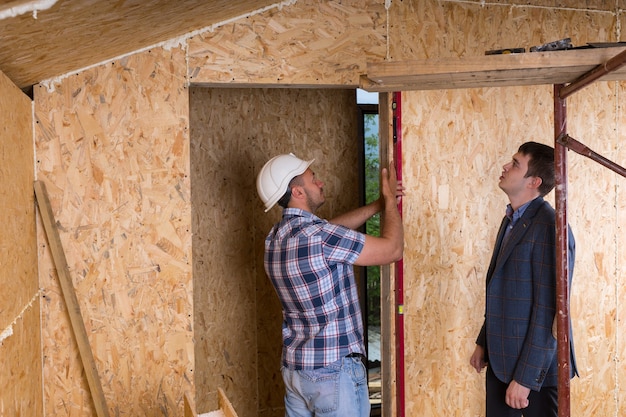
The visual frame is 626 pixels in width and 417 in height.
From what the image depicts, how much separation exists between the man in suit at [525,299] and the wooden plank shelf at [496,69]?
52cm

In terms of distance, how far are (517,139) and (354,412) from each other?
1.85 metres

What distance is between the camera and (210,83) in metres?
3.34

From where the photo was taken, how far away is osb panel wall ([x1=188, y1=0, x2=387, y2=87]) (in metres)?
3.31

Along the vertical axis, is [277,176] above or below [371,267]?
above

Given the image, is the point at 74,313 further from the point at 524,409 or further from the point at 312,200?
the point at 524,409

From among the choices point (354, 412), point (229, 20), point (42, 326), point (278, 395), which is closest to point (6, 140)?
point (42, 326)

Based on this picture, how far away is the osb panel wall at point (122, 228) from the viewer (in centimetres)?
315

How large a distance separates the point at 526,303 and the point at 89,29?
203 cm

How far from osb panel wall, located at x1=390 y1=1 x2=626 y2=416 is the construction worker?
33.1 inches

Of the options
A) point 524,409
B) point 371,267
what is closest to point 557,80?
point 524,409

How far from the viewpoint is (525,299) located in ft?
8.79

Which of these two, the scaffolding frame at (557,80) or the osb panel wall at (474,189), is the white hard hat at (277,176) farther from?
the osb panel wall at (474,189)

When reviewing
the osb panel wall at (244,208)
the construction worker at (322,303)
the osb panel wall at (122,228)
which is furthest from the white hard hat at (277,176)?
the osb panel wall at (244,208)

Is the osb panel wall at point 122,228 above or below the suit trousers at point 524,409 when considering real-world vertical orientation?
above
